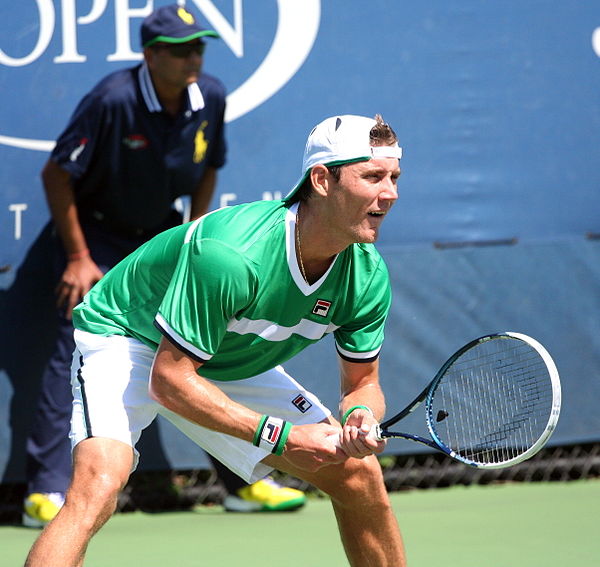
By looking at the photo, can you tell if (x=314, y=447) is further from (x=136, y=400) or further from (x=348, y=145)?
(x=348, y=145)

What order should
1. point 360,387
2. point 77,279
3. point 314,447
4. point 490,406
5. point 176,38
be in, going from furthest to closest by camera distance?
point 77,279, point 176,38, point 490,406, point 360,387, point 314,447

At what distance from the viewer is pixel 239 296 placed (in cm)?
305

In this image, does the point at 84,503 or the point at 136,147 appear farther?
Result: the point at 136,147

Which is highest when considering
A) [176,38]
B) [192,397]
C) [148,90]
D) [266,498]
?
[176,38]

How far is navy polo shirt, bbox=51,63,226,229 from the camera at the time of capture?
4699 millimetres

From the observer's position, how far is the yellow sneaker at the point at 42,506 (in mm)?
4789

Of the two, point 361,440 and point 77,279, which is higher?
point 361,440

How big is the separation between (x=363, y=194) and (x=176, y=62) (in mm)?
1816

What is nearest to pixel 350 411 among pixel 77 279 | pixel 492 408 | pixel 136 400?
pixel 136 400

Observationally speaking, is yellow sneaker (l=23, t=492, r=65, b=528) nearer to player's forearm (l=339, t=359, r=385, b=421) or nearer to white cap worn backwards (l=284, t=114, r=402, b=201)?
player's forearm (l=339, t=359, r=385, b=421)

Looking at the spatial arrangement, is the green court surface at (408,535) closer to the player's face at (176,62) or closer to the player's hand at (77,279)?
the player's hand at (77,279)

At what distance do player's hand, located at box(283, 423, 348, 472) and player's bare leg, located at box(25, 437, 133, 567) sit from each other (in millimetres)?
428

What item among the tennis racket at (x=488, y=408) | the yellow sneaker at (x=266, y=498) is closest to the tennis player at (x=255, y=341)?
the tennis racket at (x=488, y=408)

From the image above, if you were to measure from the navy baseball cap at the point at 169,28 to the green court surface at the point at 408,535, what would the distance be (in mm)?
1941
